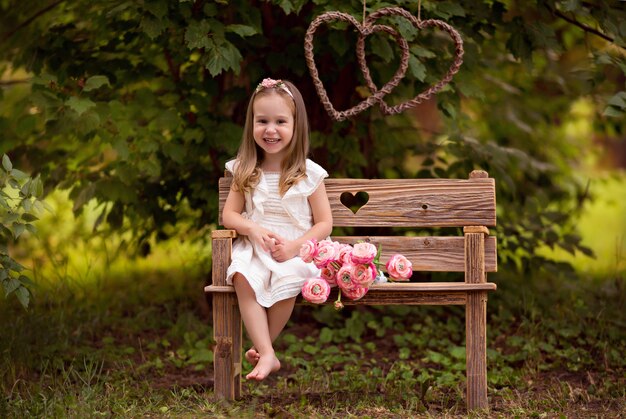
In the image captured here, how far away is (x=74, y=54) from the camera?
15.6ft

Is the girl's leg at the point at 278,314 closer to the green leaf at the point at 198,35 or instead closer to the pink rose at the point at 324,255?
the pink rose at the point at 324,255

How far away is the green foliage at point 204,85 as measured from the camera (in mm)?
4305

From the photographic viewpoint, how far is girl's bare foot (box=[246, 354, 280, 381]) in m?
3.50

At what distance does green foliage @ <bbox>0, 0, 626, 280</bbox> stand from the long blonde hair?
37 centimetres

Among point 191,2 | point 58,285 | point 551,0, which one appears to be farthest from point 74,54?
point 551,0

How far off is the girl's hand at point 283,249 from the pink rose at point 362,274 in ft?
1.14

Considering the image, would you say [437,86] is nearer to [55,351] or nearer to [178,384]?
[178,384]

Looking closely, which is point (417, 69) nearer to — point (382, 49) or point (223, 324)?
point (382, 49)

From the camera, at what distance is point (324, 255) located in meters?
3.56

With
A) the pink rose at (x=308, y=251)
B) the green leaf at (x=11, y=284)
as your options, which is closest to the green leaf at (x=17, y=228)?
the green leaf at (x=11, y=284)

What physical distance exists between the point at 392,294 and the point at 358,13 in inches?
58.9

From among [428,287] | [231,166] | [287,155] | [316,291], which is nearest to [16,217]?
[231,166]

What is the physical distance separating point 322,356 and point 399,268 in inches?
56.9

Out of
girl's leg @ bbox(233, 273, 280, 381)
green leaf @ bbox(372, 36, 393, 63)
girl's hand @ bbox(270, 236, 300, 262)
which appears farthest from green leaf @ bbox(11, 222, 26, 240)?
green leaf @ bbox(372, 36, 393, 63)
